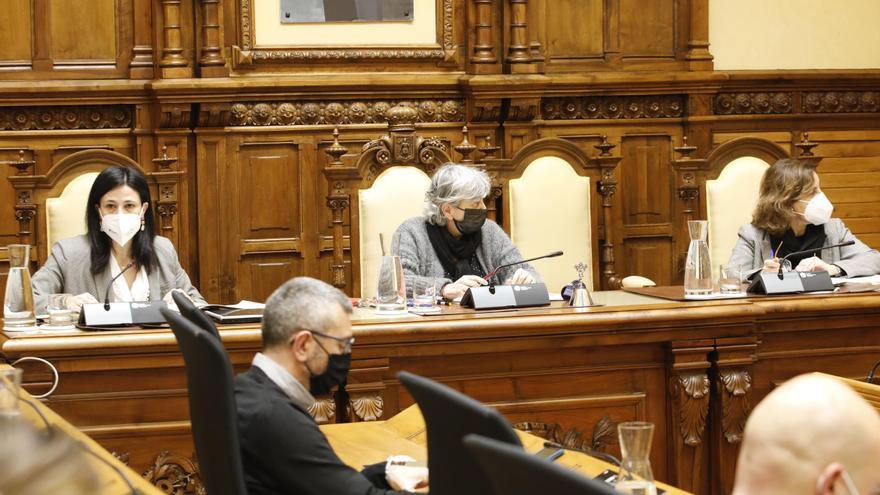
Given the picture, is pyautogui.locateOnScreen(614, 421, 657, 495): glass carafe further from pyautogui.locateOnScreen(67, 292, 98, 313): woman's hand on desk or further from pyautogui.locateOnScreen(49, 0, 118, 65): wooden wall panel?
pyautogui.locateOnScreen(49, 0, 118, 65): wooden wall panel

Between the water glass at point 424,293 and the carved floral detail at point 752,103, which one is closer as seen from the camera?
the water glass at point 424,293

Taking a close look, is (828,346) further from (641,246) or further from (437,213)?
(641,246)

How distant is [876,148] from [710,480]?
3524mm

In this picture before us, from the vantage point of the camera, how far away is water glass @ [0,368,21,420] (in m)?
1.77

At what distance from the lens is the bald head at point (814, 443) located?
132 cm

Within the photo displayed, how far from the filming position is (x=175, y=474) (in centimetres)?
334

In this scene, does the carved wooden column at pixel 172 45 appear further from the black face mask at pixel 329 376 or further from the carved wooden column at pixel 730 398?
the black face mask at pixel 329 376

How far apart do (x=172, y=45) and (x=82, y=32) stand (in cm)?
44

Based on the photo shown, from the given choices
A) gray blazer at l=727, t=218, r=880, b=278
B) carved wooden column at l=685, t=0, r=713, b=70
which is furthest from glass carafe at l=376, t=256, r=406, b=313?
carved wooden column at l=685, t=0, r=713, b=70

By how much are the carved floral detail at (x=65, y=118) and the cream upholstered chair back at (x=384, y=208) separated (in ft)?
5.38

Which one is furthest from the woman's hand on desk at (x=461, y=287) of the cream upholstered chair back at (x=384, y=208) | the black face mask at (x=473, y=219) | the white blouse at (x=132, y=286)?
the white blouse at (x=132, y=286)

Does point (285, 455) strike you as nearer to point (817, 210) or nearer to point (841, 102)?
point (817, 210)

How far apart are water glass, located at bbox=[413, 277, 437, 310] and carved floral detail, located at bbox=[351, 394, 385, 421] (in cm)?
50

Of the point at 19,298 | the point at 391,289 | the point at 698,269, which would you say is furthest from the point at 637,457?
the point at 19,298
